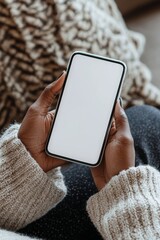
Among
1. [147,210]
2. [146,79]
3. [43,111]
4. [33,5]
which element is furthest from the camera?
[146,79]

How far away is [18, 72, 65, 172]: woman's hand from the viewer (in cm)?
77

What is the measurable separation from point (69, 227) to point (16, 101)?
12.7 inches

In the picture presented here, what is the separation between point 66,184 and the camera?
2.86 feet

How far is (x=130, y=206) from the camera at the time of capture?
67cm

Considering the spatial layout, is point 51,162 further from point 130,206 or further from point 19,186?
point 130,206

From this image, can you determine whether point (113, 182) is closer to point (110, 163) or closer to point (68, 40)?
point (110, 163)

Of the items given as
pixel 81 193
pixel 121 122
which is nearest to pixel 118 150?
pixel 121 122

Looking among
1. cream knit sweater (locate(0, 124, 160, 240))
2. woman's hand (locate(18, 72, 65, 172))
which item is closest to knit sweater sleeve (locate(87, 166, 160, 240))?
cream knit sweater (locate(0, 124, 160, 240))

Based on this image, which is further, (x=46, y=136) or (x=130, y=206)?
(x=46, y=136)

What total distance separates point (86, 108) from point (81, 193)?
160 millimetres

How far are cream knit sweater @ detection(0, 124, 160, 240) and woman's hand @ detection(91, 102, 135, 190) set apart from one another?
1.2 inches

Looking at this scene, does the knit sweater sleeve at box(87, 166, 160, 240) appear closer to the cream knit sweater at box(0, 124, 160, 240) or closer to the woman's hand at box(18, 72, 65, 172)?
the cream knit sweater at box(0, 124, 160, 240)

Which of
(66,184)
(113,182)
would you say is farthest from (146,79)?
(113,182)

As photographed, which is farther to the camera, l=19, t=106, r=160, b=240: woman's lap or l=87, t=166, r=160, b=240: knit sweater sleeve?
l=19, t=106, r=160, b=240: woman's lap
